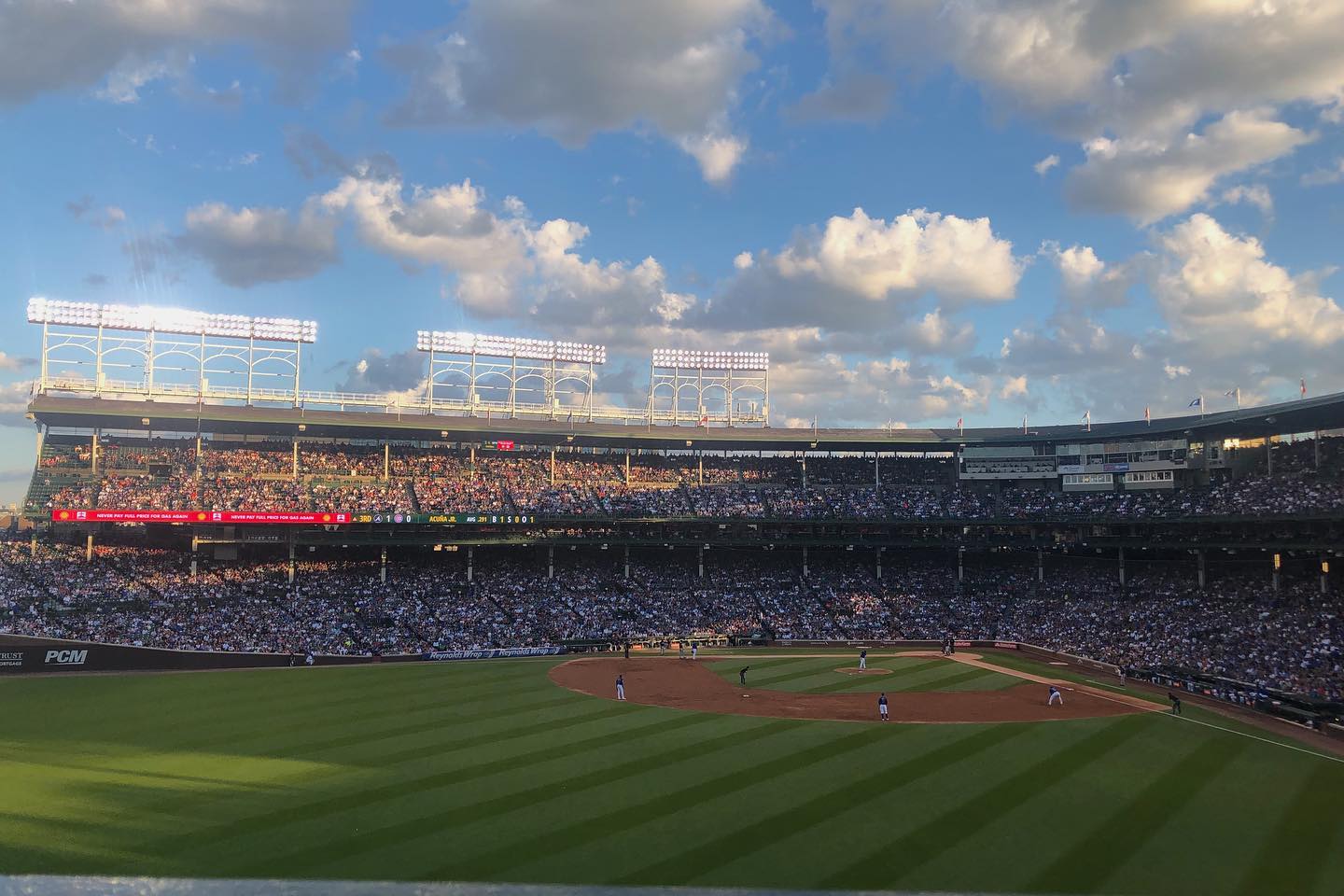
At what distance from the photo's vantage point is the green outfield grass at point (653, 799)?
57.4ft

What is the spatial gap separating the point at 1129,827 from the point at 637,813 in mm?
12268

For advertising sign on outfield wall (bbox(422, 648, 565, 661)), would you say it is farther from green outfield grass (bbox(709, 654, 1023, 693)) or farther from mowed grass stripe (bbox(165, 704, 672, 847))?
mowed grass stripe (bbox(165, 704, 672, 847))

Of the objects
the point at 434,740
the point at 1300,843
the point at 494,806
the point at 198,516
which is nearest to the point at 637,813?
the point at 494,806

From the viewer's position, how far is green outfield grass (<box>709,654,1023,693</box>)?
130ft

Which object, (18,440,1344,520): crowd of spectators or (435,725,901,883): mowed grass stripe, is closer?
(435,725,901,883): mowed grass stripe

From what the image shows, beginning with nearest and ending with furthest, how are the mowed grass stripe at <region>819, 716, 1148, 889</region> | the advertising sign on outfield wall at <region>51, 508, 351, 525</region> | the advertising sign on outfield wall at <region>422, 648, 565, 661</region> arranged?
the mowed grass stripe at <region>819, 716, 1148, 889</region> < the advertising sign on outfield wall at <region>422, 648, 565, 661</region> < the advertising sign on outfield wall at <region>51, 508, 351, 525</region>

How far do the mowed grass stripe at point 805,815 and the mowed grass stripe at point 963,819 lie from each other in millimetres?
1996

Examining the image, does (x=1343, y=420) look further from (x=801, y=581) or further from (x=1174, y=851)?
(x=1174, y=851)

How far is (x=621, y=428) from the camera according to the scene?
235 feet

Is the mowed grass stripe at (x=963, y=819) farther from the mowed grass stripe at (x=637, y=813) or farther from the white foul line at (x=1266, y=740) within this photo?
the white foul line at (x=1266, y=740)

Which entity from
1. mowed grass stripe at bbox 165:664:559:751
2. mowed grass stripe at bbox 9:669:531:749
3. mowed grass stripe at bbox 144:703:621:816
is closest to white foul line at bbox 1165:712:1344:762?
mowed grass stripe at bbox 144:703:621:816

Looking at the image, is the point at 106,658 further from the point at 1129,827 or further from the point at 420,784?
the point at 1129,827

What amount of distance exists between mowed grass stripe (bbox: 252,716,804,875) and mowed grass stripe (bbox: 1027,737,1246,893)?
11205mm

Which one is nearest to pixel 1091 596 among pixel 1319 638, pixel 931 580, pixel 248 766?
pixel 931 580
